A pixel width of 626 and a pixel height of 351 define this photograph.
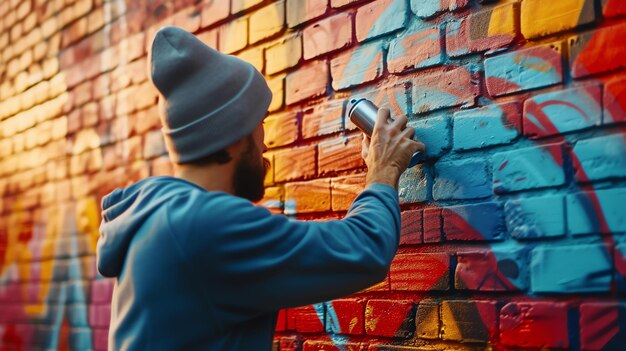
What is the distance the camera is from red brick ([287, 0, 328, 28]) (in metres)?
2.14

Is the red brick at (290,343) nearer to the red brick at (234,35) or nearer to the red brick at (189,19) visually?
the red brick at (234,35)

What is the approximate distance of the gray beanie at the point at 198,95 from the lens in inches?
63.4

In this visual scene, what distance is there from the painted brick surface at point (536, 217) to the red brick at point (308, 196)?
0.59 m

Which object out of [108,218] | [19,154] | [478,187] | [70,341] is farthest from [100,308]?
[478,187]

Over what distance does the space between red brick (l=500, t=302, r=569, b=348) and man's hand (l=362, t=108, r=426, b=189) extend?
0.38 meters

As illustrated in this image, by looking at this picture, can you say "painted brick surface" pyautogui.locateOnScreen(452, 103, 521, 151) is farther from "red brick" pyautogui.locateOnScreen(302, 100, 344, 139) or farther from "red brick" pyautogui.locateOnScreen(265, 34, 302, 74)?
"red brick" pyautogui.locateOnScreen(265, 34, 302, 74)

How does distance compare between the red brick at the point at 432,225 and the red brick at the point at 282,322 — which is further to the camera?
the red brick at the point at 282,322

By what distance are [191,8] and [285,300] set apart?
1530 mm

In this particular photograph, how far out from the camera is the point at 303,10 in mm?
2199

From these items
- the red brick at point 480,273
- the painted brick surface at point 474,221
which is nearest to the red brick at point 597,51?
the painted brick surface at point 474,221

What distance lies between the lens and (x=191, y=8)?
105 inches

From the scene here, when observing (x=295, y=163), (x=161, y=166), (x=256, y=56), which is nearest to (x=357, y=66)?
(x=295, y=163)

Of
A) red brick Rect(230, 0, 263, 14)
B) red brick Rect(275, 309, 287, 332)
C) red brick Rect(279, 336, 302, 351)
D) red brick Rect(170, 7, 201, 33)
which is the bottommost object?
red brick Rect(279, 336, 302, 351)

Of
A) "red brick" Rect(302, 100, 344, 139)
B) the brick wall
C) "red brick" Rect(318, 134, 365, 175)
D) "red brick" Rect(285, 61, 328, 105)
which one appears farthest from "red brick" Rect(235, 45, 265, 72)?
"red brick" Rect(318, 134, 365, 175)
